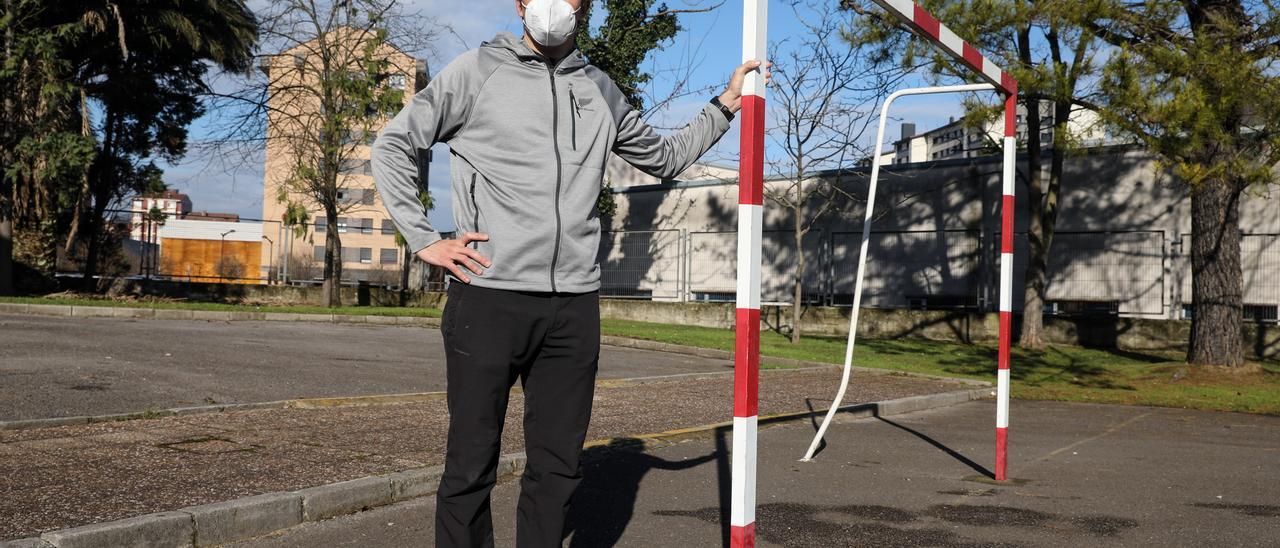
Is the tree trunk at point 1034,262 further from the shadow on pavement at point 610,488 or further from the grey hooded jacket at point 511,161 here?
the grey hooded jacket at point 511,161

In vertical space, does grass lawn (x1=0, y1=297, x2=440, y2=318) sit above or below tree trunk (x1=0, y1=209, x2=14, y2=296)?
below

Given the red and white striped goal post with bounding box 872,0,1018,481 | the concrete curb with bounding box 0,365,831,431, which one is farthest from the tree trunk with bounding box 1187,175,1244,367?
the concrete curb with bounding box 0,365,831,431

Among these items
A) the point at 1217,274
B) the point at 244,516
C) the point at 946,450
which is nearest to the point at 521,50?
the point at 244,516

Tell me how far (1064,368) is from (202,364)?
1255 cm

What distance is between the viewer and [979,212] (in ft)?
79.5

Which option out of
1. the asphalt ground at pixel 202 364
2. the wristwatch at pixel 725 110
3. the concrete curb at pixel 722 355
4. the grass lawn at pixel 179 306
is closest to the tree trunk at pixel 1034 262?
the concrete curb at pixel 722 355

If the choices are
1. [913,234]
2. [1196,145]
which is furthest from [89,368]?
[913,234]

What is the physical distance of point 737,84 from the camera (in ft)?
10.2

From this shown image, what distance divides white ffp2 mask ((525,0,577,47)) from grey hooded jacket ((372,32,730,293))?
0.24ft

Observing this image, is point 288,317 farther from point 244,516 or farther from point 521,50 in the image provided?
point 521,50

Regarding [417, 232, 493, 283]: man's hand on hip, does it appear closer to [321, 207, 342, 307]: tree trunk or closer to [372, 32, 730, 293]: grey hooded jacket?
[372, 32, 730, 293]: grey hooded jacket

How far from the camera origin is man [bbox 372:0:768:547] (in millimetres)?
2777

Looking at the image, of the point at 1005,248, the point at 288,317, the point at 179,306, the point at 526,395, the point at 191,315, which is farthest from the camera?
the point at 179,306

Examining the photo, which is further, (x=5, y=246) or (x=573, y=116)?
(x=5, y=246)
